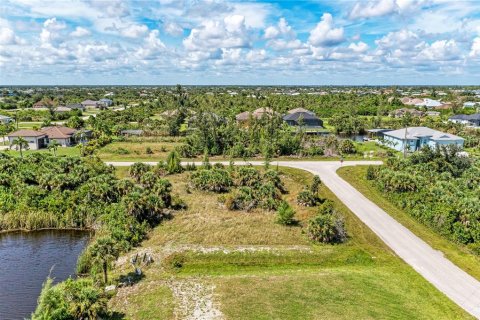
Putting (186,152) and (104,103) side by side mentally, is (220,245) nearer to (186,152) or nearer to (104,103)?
(186,152)

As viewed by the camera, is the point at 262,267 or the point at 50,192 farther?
the point at 50,192

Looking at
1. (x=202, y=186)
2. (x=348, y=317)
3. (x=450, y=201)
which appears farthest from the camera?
(x=202, y=186)

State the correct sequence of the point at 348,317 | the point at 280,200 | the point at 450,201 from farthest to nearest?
the point at 280,200
the point at 450,201
the point at 348,317

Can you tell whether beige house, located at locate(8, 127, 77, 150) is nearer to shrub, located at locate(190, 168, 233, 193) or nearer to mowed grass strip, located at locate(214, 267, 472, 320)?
shrub, located at locate(190, 168, 233, 193)

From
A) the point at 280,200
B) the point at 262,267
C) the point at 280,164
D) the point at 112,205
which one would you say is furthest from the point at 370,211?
the point at 112,205

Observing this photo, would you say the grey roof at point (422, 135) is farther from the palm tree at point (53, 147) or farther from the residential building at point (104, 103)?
the residential building at point (104, 103)

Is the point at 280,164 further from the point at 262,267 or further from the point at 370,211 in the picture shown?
the point at 262,267
